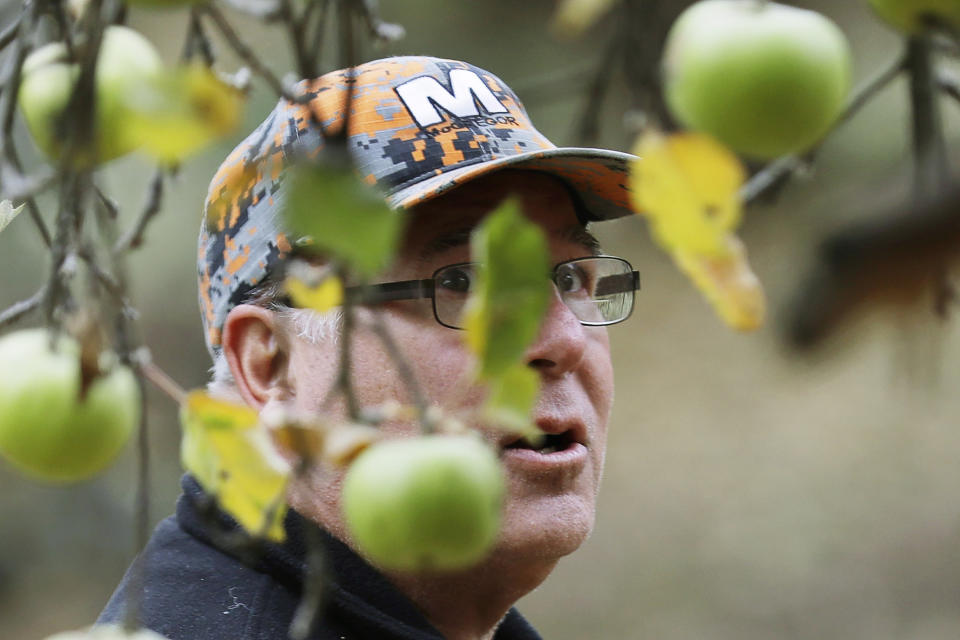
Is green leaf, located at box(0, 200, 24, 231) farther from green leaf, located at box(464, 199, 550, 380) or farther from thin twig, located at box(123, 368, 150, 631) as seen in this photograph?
green leaf, located at box(464, 199, 550, 380)

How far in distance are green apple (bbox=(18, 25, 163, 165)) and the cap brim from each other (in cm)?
56

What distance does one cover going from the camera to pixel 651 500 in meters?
5.32

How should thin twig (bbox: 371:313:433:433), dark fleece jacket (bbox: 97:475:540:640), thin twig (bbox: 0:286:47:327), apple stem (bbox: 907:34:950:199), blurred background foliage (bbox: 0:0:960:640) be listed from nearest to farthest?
apple stem (bbox: 907:34:950:199) → thin twig (bbox: 371:313:433:433) → thin twig (bbox: 0:286:47:327) → dark fleece jacket (bbox: 97:475:540:640) → blurred background foliage (bbox: 0:0:960:640)

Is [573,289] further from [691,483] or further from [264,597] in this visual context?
[691,483]

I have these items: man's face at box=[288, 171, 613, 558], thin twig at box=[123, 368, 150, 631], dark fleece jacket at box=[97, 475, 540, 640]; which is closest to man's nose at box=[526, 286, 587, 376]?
man's face at box=[288, 171, 613, 558]

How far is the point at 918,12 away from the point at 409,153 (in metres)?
0.79

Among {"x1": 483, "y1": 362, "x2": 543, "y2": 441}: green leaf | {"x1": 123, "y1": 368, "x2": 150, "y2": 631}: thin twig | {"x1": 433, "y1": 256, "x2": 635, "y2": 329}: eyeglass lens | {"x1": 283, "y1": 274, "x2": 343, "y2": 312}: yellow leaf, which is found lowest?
{"x1": 433, "y1": 256, "x2": 635, "y2": 329}: eyeglass lens

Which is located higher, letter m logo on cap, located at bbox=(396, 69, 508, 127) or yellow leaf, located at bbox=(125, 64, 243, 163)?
yellow leaf, located at bbox=(125, 64, 243, 163)

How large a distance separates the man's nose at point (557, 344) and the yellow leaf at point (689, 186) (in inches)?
27.6

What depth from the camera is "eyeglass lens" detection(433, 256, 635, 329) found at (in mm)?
1093

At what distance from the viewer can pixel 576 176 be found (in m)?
1.14

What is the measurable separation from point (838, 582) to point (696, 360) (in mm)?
1214

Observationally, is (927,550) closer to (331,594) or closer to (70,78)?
(331,594)

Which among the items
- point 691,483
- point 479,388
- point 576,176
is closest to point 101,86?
point 479,388
